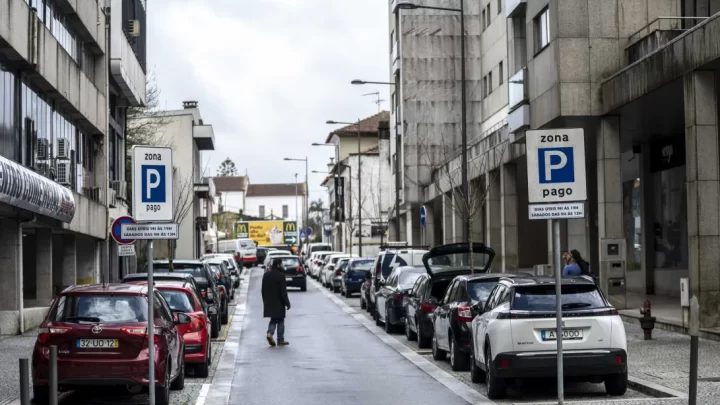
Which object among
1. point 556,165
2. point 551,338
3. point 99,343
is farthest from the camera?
point 551,338

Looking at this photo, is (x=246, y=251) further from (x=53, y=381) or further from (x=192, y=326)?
(x=53, y=381)

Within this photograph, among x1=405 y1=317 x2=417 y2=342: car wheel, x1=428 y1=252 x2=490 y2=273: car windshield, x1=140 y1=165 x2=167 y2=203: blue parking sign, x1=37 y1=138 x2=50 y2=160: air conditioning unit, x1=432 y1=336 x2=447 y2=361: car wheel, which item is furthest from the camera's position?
x1=37 y1=138 x2=50 y2=160: air conditioning unit

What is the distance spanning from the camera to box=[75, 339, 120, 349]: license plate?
44.8ft

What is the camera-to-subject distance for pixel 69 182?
34031 mm

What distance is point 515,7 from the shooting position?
34.4m

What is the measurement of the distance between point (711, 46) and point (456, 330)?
7630 millimetres

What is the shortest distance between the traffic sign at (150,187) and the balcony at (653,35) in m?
16.7

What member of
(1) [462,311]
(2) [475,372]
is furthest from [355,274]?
(2) [475,372]

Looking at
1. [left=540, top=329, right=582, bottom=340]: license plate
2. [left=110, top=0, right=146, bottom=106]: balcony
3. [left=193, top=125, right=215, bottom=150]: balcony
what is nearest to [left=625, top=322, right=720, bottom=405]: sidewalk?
[left=540, top=329, right=582, bottom=340]: license plate

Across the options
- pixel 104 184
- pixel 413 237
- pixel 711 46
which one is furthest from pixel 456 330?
pixel 413 237

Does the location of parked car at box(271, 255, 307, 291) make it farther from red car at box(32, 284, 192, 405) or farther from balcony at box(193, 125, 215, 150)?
red car at box(32, 284, 192, 405)

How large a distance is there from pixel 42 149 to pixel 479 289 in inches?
648

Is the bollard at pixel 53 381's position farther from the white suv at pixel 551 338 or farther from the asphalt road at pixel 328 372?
the white suv at pixel 551 338

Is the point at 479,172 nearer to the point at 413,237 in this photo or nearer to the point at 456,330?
the point at 413,237
